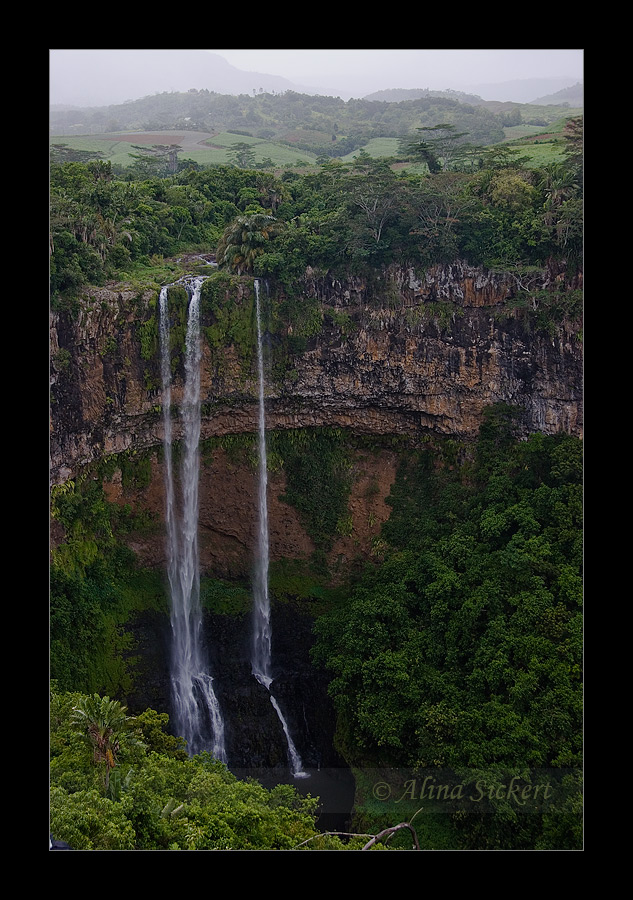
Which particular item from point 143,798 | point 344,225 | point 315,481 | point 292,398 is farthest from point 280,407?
point 143,798

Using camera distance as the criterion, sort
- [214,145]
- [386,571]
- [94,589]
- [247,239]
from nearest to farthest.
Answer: [386,571] → [94,589] → [247,239] → [214,145]

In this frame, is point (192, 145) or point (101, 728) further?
point (192, 145)

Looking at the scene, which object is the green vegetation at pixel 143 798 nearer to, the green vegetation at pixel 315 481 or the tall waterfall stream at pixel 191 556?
the tall waterfall stream at pixel 191 556

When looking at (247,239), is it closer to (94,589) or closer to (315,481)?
(315,481)

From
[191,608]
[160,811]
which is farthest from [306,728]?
[160,811]

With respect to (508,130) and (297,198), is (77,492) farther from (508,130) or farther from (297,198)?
(508,130)

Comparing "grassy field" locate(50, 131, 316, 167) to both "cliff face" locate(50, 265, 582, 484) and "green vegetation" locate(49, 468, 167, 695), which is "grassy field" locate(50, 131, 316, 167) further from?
"green vegetation" locate(49, 468, 167, 695)


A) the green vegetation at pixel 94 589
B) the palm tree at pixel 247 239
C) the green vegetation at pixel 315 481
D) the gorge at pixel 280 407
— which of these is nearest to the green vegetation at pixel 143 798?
the green vegetation at pixel 94 589
